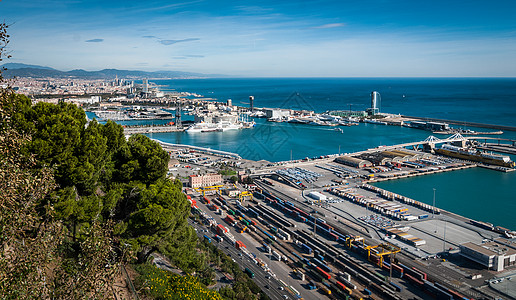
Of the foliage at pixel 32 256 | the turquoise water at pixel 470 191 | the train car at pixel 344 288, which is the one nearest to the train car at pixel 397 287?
the train car at pixel 344 288

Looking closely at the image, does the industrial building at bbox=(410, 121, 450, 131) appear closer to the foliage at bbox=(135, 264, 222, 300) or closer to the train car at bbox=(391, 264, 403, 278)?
the train car at bbox=(391, 264, 403, 278)

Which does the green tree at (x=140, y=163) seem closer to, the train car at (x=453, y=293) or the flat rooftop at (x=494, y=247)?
the train car at (x=453, y=293)

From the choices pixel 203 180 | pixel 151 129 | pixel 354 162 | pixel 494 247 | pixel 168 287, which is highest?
pixel 168 287

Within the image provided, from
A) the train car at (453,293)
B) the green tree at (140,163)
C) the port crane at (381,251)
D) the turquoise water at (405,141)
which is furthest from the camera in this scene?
the turquoise water at (405,141)

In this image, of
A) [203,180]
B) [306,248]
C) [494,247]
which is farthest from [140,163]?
[203,180]

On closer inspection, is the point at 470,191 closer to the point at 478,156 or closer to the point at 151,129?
the point at 478,156

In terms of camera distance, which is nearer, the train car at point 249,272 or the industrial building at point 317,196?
the train car at point 249,272

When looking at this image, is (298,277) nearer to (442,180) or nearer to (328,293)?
(328,293)

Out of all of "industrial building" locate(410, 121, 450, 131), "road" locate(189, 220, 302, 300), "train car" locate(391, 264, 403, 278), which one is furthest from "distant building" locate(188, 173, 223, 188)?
"industrial building" locate(410, 121, 450, 131)
